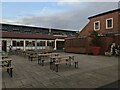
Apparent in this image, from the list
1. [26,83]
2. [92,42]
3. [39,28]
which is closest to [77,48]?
[92,42]

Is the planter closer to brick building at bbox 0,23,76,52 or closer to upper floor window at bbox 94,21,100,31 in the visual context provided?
upper floor window at bbox 94,21,100,31

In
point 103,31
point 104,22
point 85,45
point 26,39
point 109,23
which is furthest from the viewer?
point 26,39

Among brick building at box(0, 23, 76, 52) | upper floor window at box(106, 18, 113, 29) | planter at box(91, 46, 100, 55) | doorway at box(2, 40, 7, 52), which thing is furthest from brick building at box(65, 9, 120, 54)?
doorway at box(2, 40, 7, 52)

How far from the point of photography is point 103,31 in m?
27.5

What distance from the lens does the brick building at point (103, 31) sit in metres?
22.2

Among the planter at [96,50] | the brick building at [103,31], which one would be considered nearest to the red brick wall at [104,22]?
the brick building at [103,31]

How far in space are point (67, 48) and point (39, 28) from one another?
20738 millimetres

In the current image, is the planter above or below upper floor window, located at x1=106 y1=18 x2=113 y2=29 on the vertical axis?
below

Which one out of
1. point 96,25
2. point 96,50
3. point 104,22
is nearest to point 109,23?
point 104,22

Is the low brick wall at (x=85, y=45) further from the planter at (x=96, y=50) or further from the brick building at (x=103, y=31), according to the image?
the planter at (x=96, y=50)

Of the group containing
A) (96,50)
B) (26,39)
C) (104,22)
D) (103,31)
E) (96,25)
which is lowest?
(96,50)

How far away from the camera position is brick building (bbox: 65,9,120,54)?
2225cm

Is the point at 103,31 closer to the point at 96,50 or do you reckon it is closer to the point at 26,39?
the point at 96,50

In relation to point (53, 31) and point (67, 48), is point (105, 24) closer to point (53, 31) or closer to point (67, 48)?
point (67, 48)
